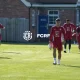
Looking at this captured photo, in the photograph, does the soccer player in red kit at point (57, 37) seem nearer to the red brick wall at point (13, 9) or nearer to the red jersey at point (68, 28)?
the red jersey at point (68, 28)

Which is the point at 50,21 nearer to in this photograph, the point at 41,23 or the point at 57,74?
the point at 41,23

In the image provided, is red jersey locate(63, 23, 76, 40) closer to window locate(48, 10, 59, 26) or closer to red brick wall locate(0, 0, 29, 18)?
red brick wall locate(0, 0, 29, 18)

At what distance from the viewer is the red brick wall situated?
A: 4322cm

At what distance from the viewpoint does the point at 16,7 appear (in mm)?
43438

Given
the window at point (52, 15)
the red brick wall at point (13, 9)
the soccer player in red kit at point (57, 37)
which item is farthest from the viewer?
the window at point (52, 15)

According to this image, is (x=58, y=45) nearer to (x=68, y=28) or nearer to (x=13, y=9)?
(x=68, y=28)

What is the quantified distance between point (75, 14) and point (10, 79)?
31.0m

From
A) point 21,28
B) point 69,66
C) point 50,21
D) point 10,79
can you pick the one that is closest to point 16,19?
point 21,28

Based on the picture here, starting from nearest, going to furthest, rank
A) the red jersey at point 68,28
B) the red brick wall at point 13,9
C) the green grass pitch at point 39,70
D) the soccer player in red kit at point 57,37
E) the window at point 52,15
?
the green grass pitch at point 39,70
the soccer player in red kit at point 57,37
the red jersey at point 68,28
the red brick wall at point 13,9
the window at point 52,15

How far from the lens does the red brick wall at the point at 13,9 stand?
43.2m

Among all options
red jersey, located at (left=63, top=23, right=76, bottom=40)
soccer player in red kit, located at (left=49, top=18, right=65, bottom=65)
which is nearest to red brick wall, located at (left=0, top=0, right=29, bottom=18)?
red jersey, located at (left=63, top=23, right=76, bottom=40)

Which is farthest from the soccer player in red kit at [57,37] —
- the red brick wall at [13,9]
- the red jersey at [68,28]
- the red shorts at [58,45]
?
the red brick wall at [13,9]

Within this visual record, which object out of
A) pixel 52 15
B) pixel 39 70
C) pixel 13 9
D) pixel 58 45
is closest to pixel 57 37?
pixel 58 45

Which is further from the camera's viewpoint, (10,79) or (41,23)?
(41,23)
